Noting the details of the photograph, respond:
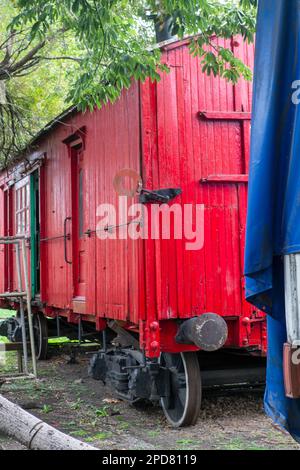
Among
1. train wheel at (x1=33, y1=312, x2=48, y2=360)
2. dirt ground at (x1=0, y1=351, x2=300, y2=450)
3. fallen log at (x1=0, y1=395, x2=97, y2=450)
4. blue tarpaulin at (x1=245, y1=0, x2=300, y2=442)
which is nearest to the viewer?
blue tarpaulin at (x1=245, y1=0, x2=300, y2=442)

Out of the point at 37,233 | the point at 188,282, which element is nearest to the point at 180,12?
the point at 188,282

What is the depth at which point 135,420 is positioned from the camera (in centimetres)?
639

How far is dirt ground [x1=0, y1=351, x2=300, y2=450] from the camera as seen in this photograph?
212 inches

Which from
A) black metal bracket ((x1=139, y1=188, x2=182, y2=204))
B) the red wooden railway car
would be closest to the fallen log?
the red wooden railway car

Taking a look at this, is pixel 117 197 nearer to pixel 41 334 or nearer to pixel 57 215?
pixel 57 215

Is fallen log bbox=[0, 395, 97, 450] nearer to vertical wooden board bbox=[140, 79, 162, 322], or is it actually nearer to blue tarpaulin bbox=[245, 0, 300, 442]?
vertical wooden board bbox=[140, 79, 162, 322]

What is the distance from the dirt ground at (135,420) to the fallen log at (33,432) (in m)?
0.80

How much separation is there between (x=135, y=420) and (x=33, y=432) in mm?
2426

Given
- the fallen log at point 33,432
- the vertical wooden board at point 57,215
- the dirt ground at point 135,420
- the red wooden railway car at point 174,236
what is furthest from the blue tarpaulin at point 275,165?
the vertical wooden board at point 57,215

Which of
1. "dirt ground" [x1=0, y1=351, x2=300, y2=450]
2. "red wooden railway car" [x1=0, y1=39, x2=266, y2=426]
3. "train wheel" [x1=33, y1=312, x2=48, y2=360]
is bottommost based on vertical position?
"dirt ground" [x1=0, y1=351, x2=300, y2=450]

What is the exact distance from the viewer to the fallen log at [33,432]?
371 cm

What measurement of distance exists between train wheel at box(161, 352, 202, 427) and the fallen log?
184cm

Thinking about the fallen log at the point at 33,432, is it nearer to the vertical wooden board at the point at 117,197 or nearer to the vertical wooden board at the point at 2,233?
the vertical wooden board at the point at 117,197

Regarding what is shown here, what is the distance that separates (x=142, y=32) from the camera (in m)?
8.52
